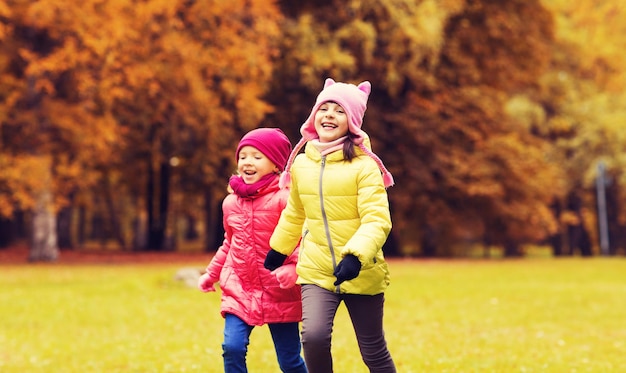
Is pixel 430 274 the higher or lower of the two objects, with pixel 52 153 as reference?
lower

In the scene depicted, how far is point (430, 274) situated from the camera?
23.3m

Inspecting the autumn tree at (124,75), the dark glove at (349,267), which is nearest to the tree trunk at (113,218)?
the autumn tree at (124,75)

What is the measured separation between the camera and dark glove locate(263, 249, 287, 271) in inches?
204

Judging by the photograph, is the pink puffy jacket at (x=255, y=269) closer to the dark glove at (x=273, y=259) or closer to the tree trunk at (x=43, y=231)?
the dark glove at (x=273, y=259)

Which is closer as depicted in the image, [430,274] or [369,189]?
[369,189]

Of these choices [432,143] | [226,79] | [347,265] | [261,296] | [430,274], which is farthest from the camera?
[432,143]

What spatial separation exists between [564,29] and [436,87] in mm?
10712

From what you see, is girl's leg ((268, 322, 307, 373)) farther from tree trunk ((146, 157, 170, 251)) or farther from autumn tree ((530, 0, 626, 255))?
autumn tree ((530, 0, 626, 255))

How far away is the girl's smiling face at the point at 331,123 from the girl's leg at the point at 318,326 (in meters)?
0.92

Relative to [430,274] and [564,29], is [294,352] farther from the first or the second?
[564,29]

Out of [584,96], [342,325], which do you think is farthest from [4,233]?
[584,96]

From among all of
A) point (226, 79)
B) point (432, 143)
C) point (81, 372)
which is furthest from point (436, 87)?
point (81, 372)

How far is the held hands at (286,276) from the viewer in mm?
5215

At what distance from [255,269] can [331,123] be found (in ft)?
3.55
